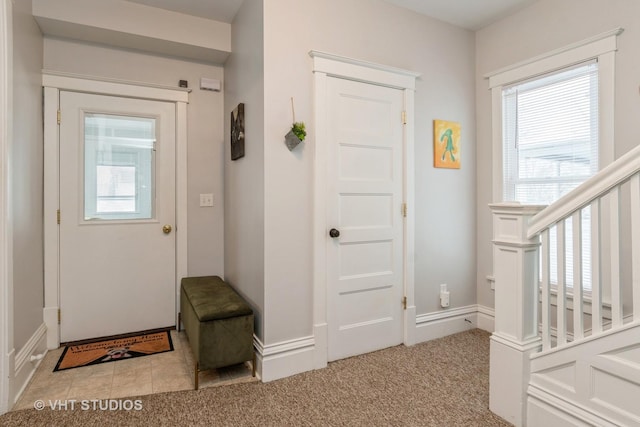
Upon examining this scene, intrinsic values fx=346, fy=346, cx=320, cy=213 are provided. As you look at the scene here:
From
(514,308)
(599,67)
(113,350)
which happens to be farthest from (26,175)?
(599,67)

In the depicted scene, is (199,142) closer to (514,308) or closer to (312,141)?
(312,141)

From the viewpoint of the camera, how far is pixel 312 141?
2.39 metres

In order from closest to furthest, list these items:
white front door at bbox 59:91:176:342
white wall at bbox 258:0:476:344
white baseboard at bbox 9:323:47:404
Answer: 1. white baseboard at bbox 9:323:47:404
2. white wall at bbox 258:0:476:344
3. white front door at bbox 59:91:176:342

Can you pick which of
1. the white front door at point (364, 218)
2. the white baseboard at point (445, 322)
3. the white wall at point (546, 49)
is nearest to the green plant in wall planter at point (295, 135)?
the white front door at point (364, 218)

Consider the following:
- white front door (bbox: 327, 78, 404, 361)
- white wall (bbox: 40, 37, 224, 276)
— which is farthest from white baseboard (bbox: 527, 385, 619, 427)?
white wall (bbox: 40, 37, 224, 276)

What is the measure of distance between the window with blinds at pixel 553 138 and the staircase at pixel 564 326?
108 centimetres

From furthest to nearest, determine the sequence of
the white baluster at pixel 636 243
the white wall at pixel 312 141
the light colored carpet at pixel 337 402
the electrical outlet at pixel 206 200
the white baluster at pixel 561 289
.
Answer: the electrical outlet at pixel 206 200
the white wall at pixel 312 141
the light colored carpet at pixel 337 402
the white baluster at pixel 561 289
the white baluster at pixel 636 243

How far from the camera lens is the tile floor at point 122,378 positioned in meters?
2.09

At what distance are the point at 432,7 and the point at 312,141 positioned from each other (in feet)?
5.14

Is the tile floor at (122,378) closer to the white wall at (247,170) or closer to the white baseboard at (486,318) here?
the white wall at (247,170)

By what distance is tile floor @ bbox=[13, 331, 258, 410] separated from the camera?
2.09 metres

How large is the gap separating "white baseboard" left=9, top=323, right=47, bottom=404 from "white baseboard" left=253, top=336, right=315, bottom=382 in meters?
1.37

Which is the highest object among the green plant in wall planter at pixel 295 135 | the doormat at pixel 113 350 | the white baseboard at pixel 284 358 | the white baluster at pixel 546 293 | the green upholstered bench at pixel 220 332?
the green plant in wall planter at pixel 295 135

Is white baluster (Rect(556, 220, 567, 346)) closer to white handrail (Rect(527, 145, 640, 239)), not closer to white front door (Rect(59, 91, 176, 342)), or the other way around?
white handrail (Rect(527, 145, 640, 239))
